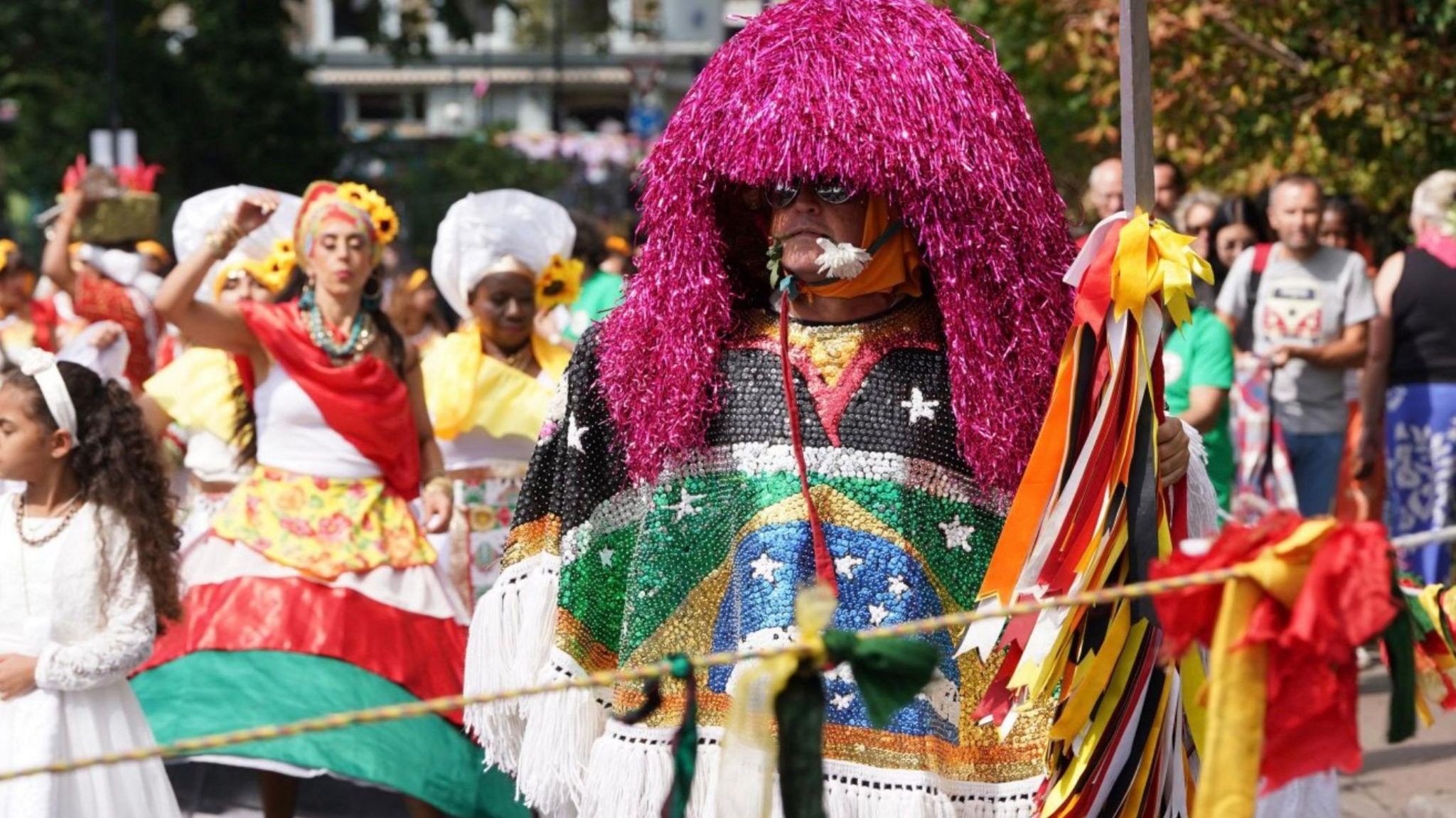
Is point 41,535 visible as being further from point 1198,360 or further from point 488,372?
point 1198,360

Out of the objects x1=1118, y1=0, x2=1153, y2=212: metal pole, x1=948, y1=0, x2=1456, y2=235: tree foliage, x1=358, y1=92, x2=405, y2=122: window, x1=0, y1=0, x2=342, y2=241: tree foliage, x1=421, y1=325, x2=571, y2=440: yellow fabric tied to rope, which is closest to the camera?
x1=1118, y1=0, x2=1153, y2=212: metal pole

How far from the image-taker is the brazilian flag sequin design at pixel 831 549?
394cm

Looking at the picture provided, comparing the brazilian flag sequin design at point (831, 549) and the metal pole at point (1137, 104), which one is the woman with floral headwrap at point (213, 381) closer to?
the brazilian flag sequin design at point (831, 549)

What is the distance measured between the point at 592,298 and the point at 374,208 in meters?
3.14

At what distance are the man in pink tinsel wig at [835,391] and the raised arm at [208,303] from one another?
2295 millimetres

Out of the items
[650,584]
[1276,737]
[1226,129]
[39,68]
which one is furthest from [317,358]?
[39,68]

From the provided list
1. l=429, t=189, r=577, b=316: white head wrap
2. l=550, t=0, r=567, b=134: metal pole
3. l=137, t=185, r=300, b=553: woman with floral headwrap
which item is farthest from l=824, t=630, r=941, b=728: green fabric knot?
l=550, t=0, r=567, b=134: metal pole

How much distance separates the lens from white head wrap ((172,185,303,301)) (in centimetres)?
759

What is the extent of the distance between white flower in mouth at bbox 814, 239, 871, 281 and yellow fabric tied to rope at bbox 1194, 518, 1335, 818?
138 cm

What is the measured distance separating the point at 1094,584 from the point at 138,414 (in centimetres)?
262

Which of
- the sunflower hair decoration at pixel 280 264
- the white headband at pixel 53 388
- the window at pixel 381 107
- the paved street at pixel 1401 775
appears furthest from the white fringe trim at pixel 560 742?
the window at pixel 381 107

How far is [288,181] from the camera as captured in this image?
27016 mm

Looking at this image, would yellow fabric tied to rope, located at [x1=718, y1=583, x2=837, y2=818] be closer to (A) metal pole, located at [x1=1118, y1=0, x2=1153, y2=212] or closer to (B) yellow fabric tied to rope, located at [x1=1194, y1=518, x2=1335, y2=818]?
(B) yellow fabric tied to rope, located at [x1=1194, y1=518, x2=1335, y2=818]

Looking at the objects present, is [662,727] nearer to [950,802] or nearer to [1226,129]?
[950,802]
